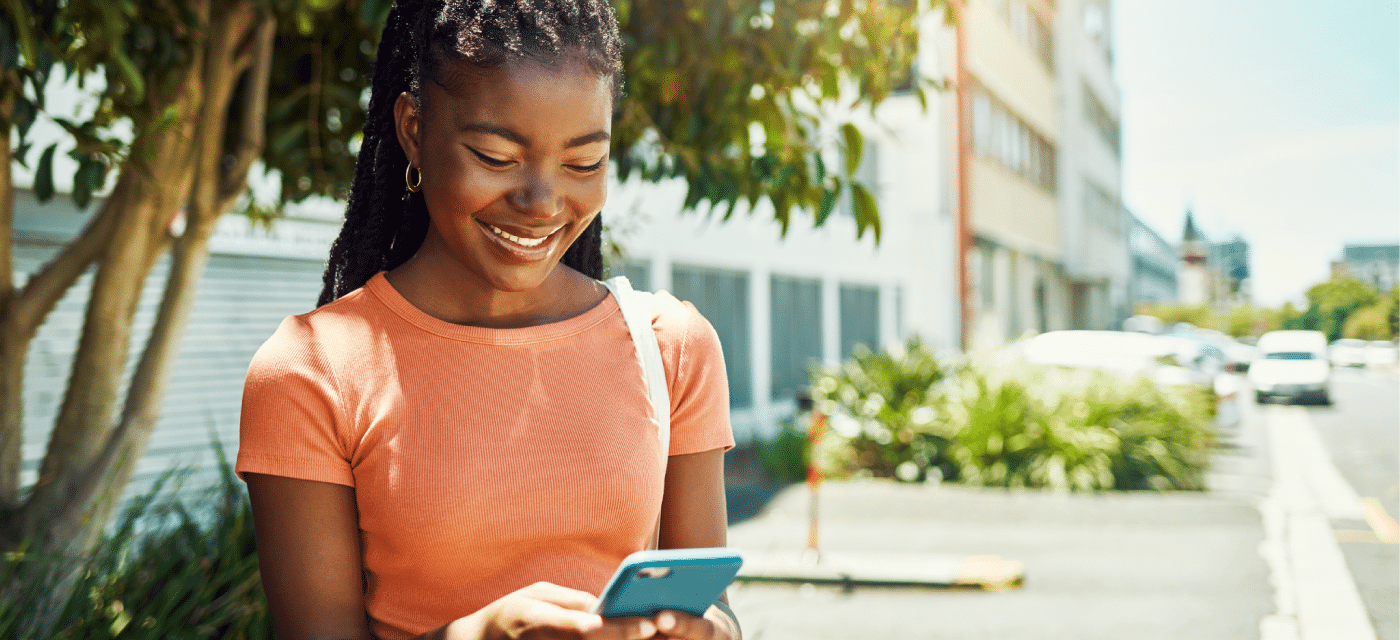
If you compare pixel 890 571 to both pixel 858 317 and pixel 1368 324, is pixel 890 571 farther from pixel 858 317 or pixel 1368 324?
pixel 858 317

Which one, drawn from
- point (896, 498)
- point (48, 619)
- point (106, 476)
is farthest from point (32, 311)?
point (896, 498)

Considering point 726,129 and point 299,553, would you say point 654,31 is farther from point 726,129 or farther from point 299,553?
point 299,553

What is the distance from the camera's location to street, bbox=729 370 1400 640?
6.64 m

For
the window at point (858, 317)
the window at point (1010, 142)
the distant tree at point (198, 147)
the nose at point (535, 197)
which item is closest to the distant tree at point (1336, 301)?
the distant tree at point (198, 147)

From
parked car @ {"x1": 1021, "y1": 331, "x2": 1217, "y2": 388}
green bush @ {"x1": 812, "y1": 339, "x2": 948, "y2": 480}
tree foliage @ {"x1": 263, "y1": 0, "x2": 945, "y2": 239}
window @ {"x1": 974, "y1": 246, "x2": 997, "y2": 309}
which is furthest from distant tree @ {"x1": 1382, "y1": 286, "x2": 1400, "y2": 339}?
window @ {"x1": 974, "y1": 246, "x2": 997, "y2": 309}

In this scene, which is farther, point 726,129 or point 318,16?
point 318,16

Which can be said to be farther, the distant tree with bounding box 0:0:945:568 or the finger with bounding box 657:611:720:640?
the distant tree with bounding box 0:0:945:568

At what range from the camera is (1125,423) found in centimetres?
1211

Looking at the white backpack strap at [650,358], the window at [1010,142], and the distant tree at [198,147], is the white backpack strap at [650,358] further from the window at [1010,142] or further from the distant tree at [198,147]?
the window at [1010,142]

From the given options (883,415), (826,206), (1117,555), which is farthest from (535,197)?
(883,415)

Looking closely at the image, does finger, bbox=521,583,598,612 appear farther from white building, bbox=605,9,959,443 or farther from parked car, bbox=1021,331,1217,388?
parked car, bbox=1021,331,1217,388

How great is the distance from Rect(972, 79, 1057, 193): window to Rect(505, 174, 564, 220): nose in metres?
23.1

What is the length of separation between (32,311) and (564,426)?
2.75 meters

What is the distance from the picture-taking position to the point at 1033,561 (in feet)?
27.6
